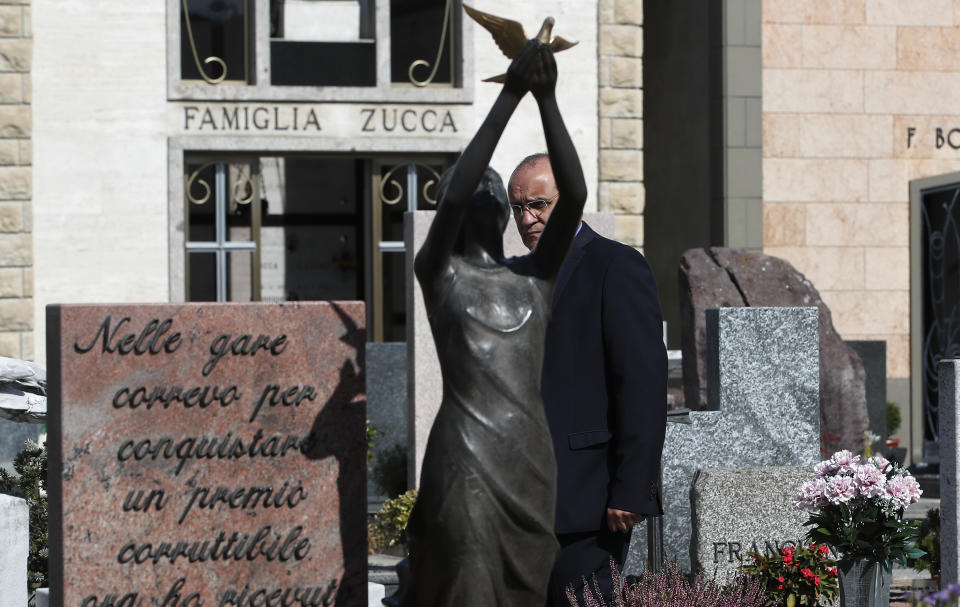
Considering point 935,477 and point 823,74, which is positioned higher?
point 823,74

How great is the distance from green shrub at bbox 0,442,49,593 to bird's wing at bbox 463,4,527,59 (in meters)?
4.27

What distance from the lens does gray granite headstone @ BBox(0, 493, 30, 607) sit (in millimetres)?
6035

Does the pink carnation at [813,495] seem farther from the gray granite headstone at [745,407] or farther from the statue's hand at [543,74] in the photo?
the statue's hand at [543,74]

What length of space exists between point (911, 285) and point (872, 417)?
1514 millimetres

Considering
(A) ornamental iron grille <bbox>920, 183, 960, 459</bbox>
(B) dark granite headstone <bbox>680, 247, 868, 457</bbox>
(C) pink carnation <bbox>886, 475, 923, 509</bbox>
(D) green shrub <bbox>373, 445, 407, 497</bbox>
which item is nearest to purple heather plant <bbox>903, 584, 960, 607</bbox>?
(C) pink carnation <bbox>886, 475, 923, 509</bbox>

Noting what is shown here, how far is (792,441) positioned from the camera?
8672mm

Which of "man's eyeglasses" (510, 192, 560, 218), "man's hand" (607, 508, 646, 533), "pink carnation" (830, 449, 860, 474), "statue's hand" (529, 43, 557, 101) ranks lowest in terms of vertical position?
"pink carnation" (830, 449, 860, 474)

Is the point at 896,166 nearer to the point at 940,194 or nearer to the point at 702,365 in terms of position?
the point at 940,194

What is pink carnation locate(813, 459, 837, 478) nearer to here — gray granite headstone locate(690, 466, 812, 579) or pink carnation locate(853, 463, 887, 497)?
pink carnation locate(853, 463, 887, 497)

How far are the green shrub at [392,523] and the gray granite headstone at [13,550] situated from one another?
4.26 meters

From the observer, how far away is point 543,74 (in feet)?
14.3

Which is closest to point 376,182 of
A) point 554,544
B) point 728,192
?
point 728,192

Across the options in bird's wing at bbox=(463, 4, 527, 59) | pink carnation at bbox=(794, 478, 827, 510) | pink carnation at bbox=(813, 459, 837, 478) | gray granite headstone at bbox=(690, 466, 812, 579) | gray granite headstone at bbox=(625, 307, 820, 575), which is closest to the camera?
bird's wing at bbox=(463, 4, 527, 59)

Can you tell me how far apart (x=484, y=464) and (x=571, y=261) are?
3.64 ft
